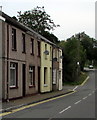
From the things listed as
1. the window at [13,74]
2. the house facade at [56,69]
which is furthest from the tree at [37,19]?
the window at [13,74]

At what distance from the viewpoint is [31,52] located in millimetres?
30516

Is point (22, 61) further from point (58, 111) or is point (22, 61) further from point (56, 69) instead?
point (56, 69)

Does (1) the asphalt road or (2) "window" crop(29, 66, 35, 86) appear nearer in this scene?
(1) the asphalt road

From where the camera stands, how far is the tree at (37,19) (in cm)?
6956

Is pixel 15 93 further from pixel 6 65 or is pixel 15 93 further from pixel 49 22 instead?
pixel 49 22

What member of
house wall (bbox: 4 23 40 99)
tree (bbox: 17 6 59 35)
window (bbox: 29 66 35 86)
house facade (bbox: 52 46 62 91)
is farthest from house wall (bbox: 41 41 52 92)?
tree (bbox: 17 6 59 35)

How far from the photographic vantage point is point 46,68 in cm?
3653

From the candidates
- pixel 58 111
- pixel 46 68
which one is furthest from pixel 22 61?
pixel 58 111

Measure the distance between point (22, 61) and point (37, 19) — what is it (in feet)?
148

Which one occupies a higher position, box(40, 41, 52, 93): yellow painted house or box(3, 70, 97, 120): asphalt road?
box(40, 41, 52, 93): yellow painted house

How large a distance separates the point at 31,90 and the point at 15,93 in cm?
532

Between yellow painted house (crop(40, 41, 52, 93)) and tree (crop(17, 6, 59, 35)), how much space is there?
31.9m

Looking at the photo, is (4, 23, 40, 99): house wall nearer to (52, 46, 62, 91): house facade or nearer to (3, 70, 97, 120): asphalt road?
(3, 70, 97, 120): asphalt road

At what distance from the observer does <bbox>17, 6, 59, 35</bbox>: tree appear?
6956 centimetres
